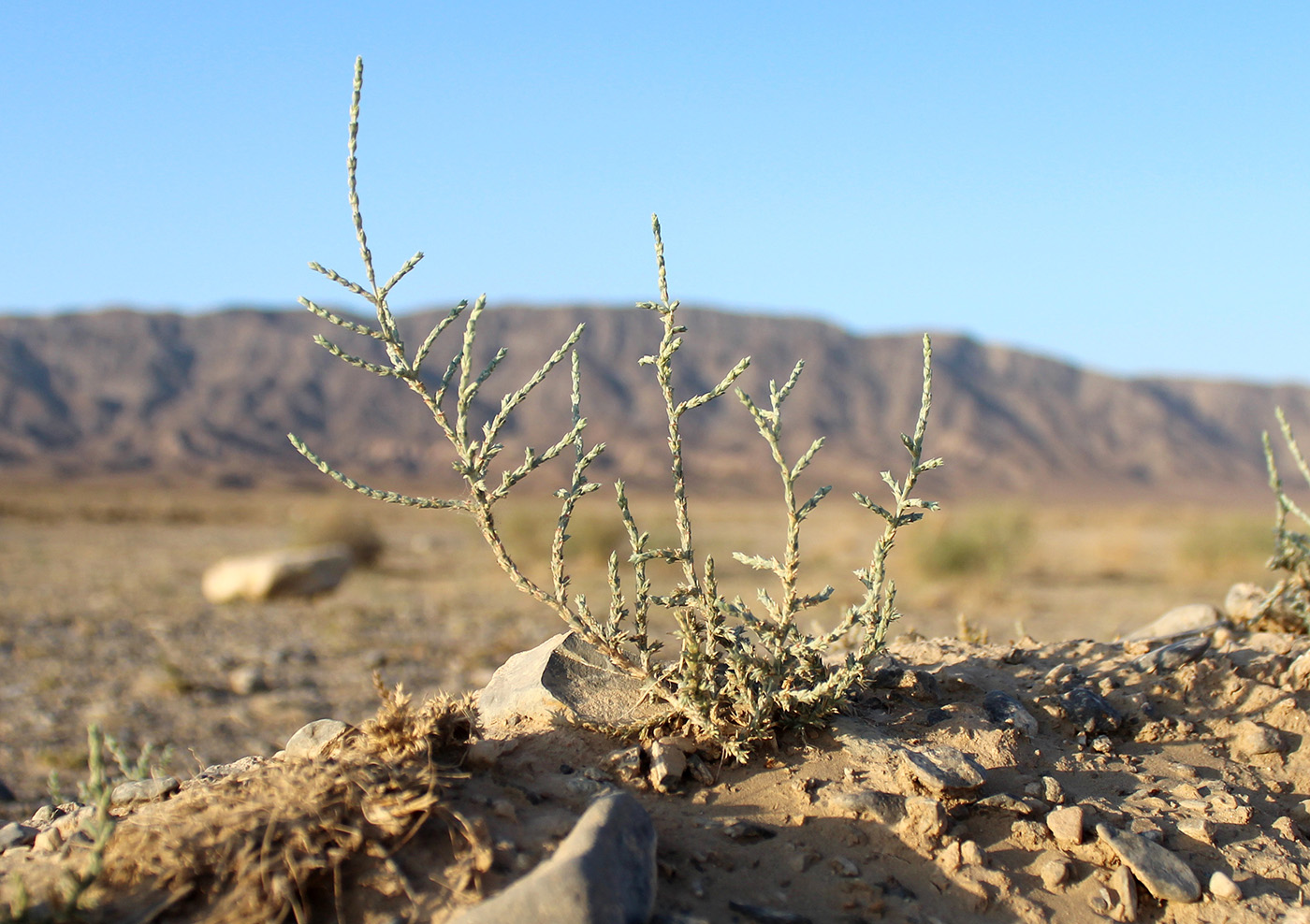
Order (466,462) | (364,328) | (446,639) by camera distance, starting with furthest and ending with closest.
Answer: (446,639), (466,462), (364,328)

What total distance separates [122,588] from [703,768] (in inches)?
628

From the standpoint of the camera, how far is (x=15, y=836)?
2883mm

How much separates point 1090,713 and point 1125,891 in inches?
34.6

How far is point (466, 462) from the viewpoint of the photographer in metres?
2.80

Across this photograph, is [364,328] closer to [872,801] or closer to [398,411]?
[872,801]

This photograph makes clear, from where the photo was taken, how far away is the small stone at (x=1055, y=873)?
2.51 meters

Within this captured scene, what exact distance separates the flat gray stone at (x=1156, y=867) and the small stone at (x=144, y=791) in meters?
2.81

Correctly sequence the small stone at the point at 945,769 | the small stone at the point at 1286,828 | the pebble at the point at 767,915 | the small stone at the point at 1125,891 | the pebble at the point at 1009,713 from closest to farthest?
the pebble at the point at 767,915 < the small stone at the point at 1125,891 < the small stone at the point at 945,769 < the small stone at the point at 1286,828 < the pebble at the point at 1009,713

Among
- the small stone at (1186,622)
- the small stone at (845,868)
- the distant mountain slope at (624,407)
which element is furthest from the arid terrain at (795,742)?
the distant mountain slope at (624,407)

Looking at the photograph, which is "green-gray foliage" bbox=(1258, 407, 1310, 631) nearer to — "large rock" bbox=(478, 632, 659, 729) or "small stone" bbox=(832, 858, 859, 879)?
"small stone" bbox=(832, 858, 859, 879)

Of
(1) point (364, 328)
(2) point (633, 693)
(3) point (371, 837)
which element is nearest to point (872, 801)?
(2) point (633, 693)

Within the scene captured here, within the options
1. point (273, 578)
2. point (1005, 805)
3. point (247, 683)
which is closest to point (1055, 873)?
point (1005, 805)

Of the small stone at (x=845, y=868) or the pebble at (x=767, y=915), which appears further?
the small stone at (x=845, y=868)

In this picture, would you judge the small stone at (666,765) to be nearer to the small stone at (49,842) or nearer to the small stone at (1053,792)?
the small stone at (1053,792)
